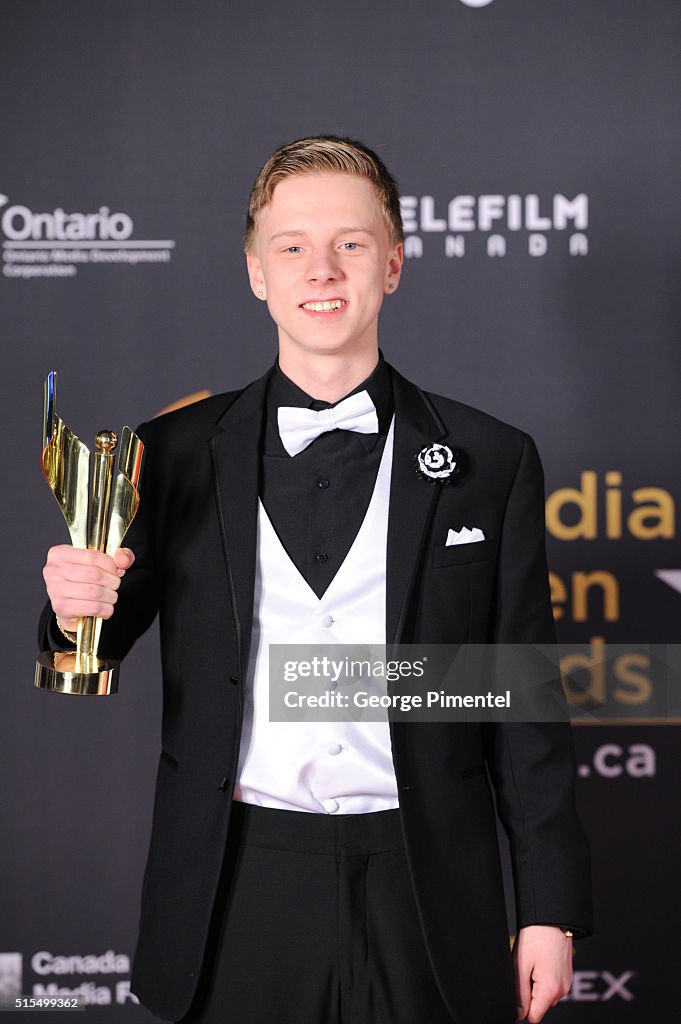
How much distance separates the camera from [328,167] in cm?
200

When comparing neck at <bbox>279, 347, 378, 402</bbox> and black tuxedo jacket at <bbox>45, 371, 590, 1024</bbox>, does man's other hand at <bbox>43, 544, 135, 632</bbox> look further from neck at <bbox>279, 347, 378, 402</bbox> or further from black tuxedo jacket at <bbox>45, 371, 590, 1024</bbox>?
neck at <bbox>279, 347, 378, 402</bbox>

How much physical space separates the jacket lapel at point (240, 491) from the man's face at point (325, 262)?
14 centimetres

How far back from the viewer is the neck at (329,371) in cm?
200

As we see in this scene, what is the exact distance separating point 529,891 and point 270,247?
1198mm

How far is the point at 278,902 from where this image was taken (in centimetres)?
183

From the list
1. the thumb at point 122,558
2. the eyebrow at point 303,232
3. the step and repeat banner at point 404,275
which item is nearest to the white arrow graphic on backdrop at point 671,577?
the step and repeat banner at point 404,275

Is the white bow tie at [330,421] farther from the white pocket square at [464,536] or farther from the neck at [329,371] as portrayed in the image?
the white pocket square at [464,536]

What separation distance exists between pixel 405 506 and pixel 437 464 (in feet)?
0.30

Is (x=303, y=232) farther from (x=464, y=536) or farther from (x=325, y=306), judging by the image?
(x=464, y=536)

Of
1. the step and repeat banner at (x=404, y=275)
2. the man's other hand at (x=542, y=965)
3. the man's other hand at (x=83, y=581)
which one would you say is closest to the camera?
the man's other hand at (x=83, y=581)

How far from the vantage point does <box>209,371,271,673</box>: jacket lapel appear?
186 centimetres

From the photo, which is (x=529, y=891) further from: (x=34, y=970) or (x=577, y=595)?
(x=34, y=970)

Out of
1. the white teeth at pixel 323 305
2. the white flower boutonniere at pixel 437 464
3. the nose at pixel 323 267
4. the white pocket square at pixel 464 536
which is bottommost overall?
the white pocket square at pixel 464 536

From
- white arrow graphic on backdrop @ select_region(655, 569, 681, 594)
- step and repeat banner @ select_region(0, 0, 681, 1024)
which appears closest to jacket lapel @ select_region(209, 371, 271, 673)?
step and repeat banner @ select_region(0, 0, 681, 1024)
